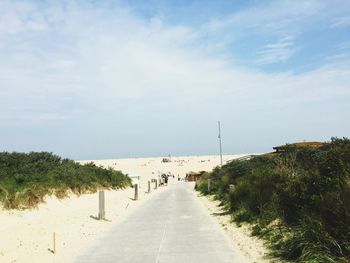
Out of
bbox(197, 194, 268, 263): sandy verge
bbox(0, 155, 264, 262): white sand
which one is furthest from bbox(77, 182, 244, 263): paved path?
bbox(0, 155, 264, 262): white sand

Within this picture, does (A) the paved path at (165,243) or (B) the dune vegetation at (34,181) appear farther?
(B) the dune vegetation at (34,181)

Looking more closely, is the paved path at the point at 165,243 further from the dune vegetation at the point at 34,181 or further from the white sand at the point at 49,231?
the dune vegetation at the point at 34,181

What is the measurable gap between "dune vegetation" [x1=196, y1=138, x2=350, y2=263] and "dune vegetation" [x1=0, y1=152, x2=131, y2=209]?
9.72m

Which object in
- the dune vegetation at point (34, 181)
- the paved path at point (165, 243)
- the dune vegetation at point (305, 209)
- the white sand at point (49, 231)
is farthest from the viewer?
the dune vegetation at point (34, 181)

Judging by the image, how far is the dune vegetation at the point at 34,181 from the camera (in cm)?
2073

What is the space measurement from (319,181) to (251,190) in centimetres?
619

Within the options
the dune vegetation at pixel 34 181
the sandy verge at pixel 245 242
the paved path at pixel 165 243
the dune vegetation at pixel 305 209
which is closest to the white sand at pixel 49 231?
the dune vegetation at pixel 34 181

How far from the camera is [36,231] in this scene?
55.1 feet

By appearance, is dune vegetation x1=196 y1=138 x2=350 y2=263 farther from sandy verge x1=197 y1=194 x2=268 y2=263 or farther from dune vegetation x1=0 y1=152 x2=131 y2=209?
dune vegetation x1=0 y1=152 x2=131 y2=209

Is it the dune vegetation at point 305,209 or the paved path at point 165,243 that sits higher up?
A: the dune vegetation at point 305,209

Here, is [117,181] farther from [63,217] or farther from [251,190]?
[251,190]

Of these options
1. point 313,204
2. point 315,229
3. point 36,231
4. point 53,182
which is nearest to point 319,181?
point 313,204

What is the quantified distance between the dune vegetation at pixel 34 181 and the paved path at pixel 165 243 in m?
5.13

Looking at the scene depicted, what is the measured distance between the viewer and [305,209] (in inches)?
486
